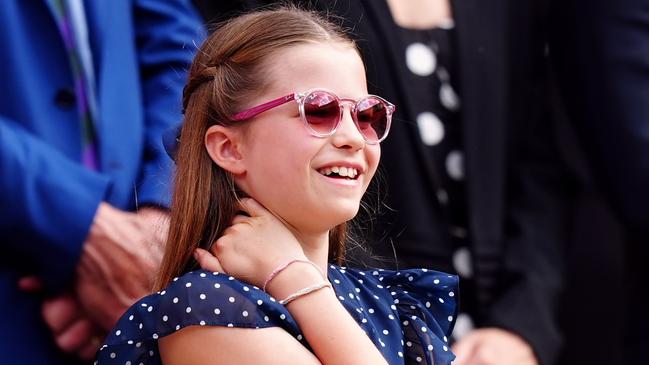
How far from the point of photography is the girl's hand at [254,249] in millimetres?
1792

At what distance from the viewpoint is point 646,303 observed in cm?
338

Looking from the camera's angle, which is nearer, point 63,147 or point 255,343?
point 255,343

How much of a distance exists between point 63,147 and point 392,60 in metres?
0.67

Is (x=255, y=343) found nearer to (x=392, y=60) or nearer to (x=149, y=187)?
(x=149, y=187)

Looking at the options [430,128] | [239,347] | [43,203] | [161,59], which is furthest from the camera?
[430,128]

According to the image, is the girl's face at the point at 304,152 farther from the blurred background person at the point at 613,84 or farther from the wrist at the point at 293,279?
the blurred background person at the point at 613,84

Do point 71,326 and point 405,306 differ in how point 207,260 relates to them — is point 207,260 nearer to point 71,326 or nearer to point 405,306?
point 405,306

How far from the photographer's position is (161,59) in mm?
2703

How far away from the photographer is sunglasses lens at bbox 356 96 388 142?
185cm

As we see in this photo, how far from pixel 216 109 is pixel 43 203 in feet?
2.11

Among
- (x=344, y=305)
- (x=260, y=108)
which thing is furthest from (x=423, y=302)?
(x=260, y=108)

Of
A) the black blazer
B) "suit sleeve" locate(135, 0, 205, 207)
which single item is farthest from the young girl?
"suit sleeve" locate(135, 0, 205, 207)

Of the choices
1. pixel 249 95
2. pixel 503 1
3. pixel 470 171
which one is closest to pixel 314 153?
pixel 249 95

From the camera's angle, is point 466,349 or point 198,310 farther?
point 466,349
